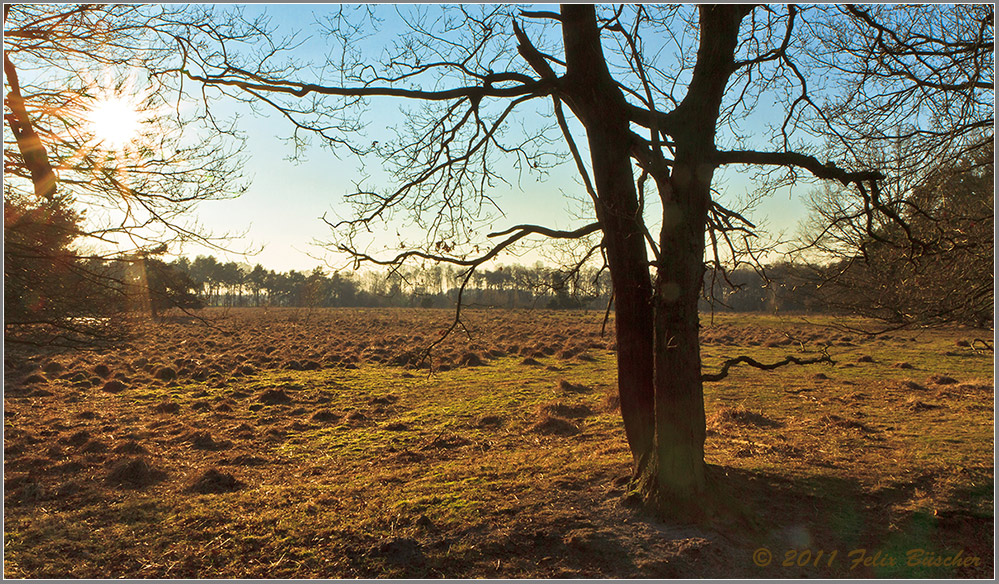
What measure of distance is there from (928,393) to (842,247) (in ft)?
23.3

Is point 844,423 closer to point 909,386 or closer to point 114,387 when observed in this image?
point 909,386

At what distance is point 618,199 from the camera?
541 centimetres

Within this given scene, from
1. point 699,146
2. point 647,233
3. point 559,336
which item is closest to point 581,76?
point 699,146

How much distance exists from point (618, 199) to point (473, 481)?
348 centimetres

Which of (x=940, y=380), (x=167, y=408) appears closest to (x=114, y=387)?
(x=167, y=408)

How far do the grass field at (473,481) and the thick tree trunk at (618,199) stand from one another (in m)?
0.97

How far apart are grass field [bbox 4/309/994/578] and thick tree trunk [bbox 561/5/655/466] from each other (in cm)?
97

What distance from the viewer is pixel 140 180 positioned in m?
5.96

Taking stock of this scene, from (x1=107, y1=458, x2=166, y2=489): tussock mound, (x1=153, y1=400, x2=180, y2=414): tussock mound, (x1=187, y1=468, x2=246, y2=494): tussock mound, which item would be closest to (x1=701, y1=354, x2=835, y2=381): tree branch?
(x1=187, y1=468, x2=246, y2=494): tussock mound

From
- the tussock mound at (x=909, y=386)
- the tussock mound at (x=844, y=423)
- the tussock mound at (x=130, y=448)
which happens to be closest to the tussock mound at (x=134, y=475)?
the tussock mound at (x=130, y=448)

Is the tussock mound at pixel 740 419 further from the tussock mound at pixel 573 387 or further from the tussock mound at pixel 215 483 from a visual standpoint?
the tussock mound at pixel 215 483

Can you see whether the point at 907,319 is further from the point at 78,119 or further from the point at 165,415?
the point at 165,415

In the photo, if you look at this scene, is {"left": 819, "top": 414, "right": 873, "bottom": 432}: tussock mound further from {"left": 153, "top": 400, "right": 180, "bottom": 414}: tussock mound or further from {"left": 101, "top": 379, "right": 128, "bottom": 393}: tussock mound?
{"left": 101, "top": 379, "right": 128, "bottom": 393}: tussock mound

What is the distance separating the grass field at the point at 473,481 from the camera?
4.61m
